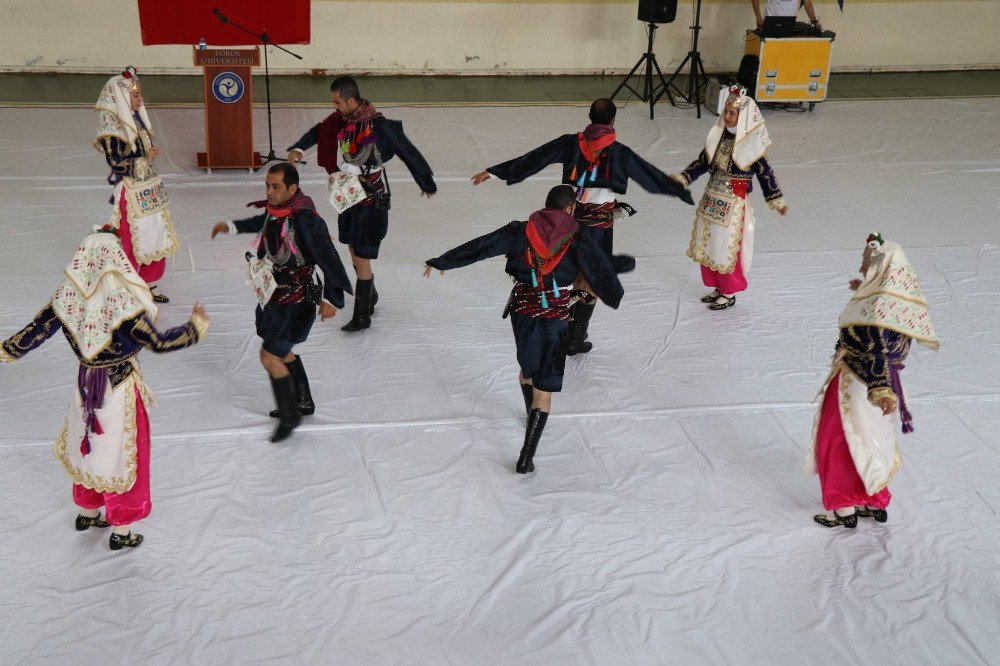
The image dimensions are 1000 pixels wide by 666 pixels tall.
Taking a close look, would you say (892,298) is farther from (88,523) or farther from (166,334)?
(88,523)

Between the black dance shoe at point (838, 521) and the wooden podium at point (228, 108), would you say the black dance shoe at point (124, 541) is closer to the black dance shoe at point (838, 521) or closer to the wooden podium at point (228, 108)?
the black dance shoe at point (838, 521)

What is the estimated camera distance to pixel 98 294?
146 inches

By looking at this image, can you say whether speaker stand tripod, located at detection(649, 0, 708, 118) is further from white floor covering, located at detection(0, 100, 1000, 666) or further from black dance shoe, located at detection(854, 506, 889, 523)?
black dance shoe, located at detection(854, 506, 889, 523)

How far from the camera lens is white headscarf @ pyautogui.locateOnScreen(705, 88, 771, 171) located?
590cm

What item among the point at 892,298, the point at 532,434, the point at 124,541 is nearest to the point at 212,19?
the point at 532,434

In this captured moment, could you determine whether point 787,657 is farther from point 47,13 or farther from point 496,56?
point 47,13

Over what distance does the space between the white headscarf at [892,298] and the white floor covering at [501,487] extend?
3.13ft

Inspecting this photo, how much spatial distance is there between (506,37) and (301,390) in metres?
7.49

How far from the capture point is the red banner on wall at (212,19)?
800cm

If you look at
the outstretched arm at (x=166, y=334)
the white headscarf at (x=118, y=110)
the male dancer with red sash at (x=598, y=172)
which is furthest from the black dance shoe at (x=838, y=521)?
the white headscarf at (x=118, y=110)

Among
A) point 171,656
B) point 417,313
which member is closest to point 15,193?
point 417,313

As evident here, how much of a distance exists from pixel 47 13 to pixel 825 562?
9579 mm

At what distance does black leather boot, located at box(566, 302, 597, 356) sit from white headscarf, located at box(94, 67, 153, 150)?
100 inches

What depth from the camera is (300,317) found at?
4.84 meters
